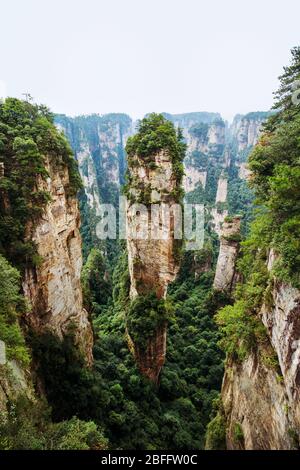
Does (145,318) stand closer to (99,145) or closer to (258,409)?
(258,409)

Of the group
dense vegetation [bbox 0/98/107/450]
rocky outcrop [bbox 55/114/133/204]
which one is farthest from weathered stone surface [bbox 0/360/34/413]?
rocky outcrop [bbox 55/114/133/204]

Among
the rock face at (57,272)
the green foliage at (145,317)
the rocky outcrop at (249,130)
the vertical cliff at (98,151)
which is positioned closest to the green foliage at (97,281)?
the green foliage at (145,317)

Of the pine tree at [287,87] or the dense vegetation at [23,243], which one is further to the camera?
the pine tree at [287,87]

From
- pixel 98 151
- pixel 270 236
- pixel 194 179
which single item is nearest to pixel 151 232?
pixel 270 236

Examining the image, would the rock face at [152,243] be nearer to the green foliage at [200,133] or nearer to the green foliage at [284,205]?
the green foliage at [284,205]

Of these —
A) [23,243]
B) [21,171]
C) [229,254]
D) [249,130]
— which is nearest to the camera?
[23,243]
